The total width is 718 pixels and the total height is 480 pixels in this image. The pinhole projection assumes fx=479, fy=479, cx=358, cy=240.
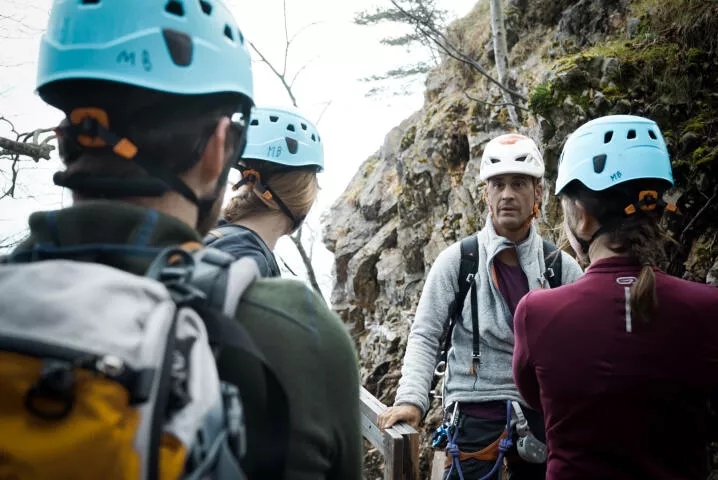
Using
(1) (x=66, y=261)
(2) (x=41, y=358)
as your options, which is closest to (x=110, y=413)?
(2) (x=41, y=358)

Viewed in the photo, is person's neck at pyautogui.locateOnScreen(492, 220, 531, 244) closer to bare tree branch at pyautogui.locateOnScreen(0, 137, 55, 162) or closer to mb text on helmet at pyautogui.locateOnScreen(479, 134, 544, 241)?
mb text on helmet at pyautogui.locateOnScreen(479, 134, 544, 241)

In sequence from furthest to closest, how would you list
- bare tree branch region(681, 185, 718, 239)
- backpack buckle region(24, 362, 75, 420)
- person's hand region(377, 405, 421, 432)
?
bare tree branch region(681, 185, 718, 239) < person's hand region(377, 405, 421, 432) < backpack buckle region(24, 362, 75, 420)

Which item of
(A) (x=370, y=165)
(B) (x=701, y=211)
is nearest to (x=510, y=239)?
(B) (x=701, y=211)

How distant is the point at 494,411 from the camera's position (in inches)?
136

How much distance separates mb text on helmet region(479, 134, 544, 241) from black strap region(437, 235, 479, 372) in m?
0.28

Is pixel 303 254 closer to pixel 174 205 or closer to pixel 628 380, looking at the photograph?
pixel 628 380

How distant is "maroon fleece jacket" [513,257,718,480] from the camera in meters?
2.11

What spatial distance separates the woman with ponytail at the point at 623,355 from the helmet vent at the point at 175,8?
6.65 feet

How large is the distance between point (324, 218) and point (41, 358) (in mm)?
21316

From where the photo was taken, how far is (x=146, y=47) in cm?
137

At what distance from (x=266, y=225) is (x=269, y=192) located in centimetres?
23

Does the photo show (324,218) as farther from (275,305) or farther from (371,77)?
(275,305)

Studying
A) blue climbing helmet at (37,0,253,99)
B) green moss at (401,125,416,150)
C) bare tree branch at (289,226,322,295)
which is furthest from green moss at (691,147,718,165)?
green moss at (401,125,416,150)

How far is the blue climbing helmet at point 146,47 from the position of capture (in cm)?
131
